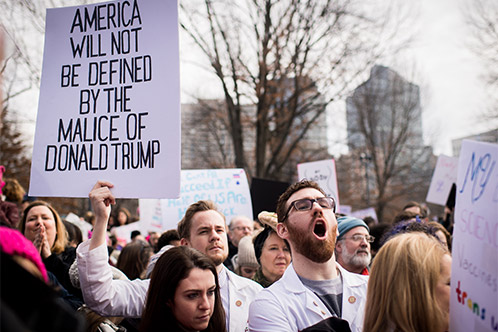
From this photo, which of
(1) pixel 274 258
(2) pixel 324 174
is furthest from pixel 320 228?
(2) pixel 324 174

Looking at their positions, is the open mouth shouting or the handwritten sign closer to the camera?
the open mouth shouting

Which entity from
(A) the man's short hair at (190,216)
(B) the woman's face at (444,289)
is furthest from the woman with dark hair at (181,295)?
(B) the woman's face at (444,289)

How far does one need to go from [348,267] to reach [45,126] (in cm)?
269

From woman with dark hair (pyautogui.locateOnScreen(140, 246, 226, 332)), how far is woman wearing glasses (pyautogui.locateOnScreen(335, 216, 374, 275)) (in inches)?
66.7

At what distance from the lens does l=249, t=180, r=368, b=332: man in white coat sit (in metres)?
2.52

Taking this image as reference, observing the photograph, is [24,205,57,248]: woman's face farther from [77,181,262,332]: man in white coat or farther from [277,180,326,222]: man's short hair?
[277,180,326,222]: man's short hair

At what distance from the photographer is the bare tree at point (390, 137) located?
1202 inches

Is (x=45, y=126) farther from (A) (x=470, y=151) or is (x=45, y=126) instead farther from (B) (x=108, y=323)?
(A) (x=470, y=151)

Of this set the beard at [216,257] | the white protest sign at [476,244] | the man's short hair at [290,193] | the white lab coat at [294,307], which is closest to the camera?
the white protest sign at [476,244]

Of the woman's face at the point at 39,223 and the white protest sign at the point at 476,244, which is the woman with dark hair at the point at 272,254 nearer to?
the woman's face at the point at 39,223

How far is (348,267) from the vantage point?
400 cm

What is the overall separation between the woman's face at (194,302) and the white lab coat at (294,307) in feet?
0.91

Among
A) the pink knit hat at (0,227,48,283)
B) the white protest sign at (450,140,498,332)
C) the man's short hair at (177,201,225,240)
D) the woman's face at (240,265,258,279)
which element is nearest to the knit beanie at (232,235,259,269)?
the woman's face at (240,265,258,279)

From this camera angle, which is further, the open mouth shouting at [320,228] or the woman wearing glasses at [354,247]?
the woman wearing glasses at [354,247]
